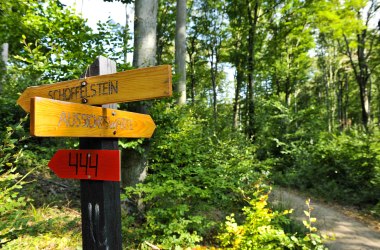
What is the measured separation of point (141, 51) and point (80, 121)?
348 cm

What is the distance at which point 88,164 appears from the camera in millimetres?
1762

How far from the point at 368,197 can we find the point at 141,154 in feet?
22.2

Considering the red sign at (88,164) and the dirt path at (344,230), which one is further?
the dirt path at (344,230)

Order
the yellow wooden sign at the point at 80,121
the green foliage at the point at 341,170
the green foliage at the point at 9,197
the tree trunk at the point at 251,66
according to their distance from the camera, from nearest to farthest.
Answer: the yellow wooden sign at the point at 80,121, the green foliage at the point at 9,197, the green foliage at the point at 341,170, the tree trunk at the point at 251,66

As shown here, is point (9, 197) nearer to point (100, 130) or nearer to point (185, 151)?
point (100, 130)

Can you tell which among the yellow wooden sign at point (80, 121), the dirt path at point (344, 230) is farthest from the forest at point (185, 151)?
the yellow wooden sign at point (80, 121)

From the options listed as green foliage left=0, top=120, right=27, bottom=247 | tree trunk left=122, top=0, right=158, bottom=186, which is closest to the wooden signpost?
green foliage left=0, top=120, right=27, bottom=247

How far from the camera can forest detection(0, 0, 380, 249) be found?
334 cm

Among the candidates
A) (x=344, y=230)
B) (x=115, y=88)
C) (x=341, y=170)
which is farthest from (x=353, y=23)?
(x=115, y=88)

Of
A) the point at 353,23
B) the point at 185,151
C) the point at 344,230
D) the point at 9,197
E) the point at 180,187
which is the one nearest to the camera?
the point at 9,197

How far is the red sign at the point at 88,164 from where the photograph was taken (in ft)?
5.57

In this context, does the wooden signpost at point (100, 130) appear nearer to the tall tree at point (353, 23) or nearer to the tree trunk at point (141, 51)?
the tree trunk at point (141, 51)

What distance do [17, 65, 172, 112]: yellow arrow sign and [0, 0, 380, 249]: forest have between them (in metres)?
0.70

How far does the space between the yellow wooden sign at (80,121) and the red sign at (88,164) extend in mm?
150
